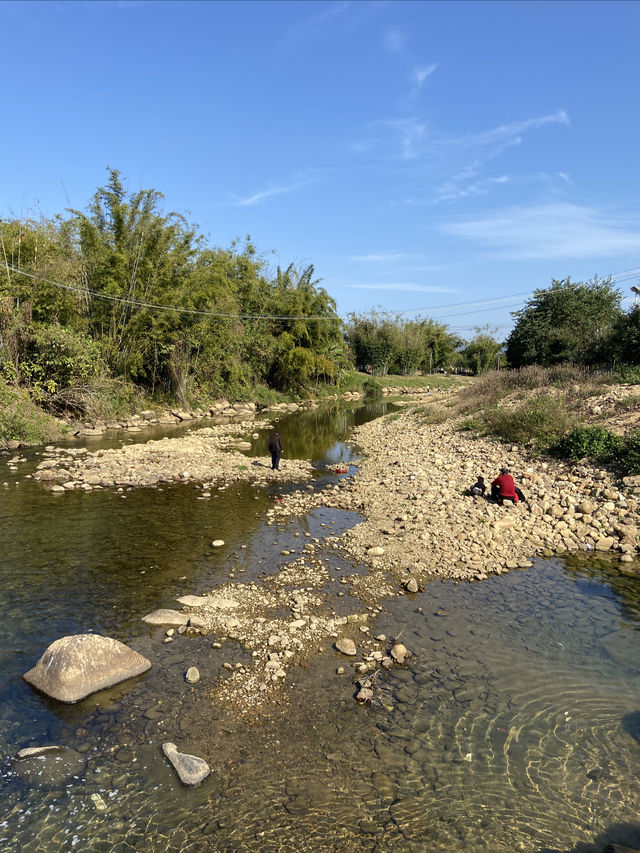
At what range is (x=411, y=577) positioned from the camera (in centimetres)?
916

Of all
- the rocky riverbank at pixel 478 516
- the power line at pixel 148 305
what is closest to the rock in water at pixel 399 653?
the rocky riverbank at pixel 478 516

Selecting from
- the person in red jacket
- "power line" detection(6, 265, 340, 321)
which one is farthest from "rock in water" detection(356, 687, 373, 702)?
"power line" detection(6, 265, 340, 321)

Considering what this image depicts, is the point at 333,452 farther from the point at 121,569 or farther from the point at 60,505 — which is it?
the point at 121,569

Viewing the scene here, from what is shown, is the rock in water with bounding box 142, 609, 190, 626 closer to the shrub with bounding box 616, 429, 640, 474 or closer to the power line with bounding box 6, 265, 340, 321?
the shrub with bounding box 616, 429, 640, 474

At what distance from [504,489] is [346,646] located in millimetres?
7030

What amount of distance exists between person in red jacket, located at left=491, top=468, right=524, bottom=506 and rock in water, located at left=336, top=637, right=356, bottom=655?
22.4ft

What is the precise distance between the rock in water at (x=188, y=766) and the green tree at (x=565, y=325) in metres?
24.4

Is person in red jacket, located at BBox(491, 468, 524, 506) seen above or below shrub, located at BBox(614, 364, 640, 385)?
below

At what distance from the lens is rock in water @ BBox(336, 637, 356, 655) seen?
22.1 ft

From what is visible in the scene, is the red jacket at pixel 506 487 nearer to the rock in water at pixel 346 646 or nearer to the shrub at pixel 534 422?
the shrub at pixel 534 422

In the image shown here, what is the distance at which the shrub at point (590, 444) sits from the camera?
13.6m

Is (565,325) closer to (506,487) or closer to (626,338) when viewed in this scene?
(626,338)

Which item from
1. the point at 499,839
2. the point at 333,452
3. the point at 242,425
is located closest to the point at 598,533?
the point at 499,839

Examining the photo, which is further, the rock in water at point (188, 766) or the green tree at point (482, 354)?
the green tree at point (482, 354)
